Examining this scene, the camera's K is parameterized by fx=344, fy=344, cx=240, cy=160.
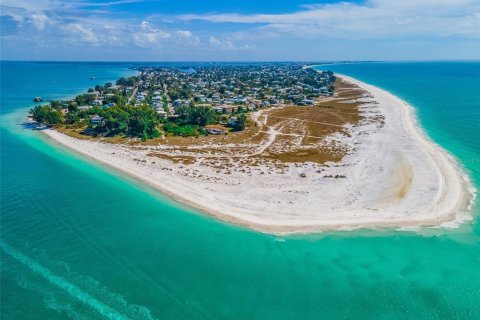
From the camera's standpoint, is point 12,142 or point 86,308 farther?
point 12,142

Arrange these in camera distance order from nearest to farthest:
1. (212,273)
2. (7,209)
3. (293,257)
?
(212,273) → (293,257) → (7,209)

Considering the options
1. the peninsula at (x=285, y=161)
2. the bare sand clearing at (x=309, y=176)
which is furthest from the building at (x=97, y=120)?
the bare sand clearing at (x=309, y=176)

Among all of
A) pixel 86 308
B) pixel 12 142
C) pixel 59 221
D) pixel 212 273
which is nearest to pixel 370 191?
pixel 212 273

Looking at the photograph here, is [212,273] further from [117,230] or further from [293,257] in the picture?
[117,230]

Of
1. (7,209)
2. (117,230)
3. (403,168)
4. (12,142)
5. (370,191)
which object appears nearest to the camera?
(117,230)

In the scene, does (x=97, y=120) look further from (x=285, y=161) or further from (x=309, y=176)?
(x=309, y=176)

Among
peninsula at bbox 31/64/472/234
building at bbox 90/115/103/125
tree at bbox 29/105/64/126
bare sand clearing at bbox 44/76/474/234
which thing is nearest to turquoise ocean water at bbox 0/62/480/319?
bare sand clearing at bbox 44/76/474/234

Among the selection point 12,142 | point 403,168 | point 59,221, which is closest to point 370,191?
point 403,168
